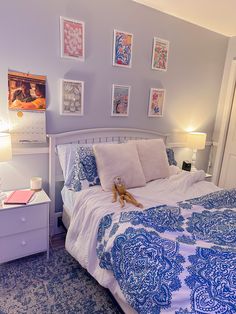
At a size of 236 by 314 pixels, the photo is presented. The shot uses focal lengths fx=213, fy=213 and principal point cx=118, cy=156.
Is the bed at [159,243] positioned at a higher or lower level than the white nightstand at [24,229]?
higher

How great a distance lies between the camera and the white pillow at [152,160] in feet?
7.18

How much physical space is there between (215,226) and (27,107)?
179 cm

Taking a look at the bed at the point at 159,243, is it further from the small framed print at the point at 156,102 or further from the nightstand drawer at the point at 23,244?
the small framed print at the point at 156,102

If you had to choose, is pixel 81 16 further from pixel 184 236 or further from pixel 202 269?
pixel 202 269

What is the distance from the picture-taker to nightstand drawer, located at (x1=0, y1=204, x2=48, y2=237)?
5.42ft

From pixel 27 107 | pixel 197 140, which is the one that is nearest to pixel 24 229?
pixel 27 107

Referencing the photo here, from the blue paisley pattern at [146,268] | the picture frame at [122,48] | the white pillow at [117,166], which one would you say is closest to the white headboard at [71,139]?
the white pillow at [117,166]

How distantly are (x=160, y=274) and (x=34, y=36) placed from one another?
6.77ft

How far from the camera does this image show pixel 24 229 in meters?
1.74

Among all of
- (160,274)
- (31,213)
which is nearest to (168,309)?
(160,274)

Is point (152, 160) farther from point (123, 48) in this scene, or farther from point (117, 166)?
point (123, 48)

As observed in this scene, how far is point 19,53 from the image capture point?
185 centimetres

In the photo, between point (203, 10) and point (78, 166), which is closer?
point (78, 166)

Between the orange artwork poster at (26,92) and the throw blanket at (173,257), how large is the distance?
4.04 feet
